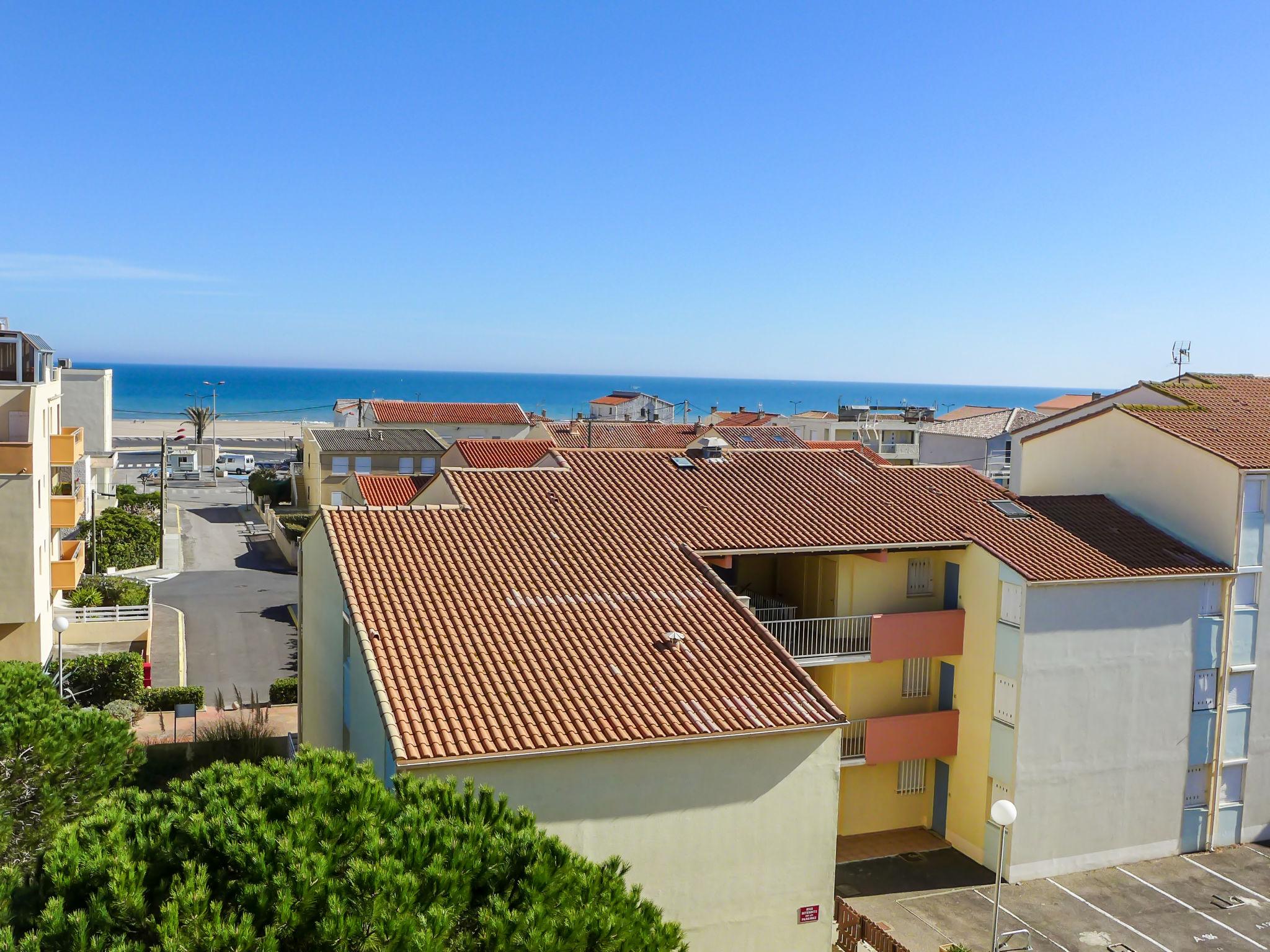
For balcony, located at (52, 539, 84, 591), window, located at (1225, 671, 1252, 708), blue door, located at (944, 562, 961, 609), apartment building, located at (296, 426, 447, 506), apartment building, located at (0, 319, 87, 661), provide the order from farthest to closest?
apartment building, located at (296, 426, 447, 506) → balcony, located at (52, 539, 84, 591) → apartment building, located at (0, 319, 87, 661) → window, located at (1225, 671, 1252, 708) → blue door, located at (944, 562, 961, 609)

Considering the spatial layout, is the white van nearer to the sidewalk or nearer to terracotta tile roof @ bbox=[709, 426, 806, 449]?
terracotta tile roof @ bbox=[709, 426, 806, 449]

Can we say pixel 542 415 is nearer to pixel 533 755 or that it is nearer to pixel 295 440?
pixel 295 440

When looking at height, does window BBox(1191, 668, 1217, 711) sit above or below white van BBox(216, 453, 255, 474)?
above

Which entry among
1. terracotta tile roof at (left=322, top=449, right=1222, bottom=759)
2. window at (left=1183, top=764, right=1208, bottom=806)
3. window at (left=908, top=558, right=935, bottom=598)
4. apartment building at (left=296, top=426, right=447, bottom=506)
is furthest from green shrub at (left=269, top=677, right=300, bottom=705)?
apartment building at (left=296, top=426, right=447, bottom=506)

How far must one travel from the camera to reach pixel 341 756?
1262 centimetres

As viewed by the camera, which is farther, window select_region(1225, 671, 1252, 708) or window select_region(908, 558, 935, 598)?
window select_region(1225, 671, 1252, 708)

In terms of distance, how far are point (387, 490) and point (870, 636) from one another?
2034cm

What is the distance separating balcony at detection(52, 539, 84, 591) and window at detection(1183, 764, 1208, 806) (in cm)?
3394

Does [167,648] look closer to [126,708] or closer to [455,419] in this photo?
[126,708]

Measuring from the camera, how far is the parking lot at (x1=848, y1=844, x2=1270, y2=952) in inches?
842

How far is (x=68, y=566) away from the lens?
36.0 meters

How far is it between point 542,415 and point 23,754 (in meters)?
69.2

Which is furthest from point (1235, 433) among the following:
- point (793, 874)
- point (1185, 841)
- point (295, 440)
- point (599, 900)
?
point (295, 440)

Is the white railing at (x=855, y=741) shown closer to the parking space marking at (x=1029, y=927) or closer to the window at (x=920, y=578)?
the window at (x=920, y=578)
